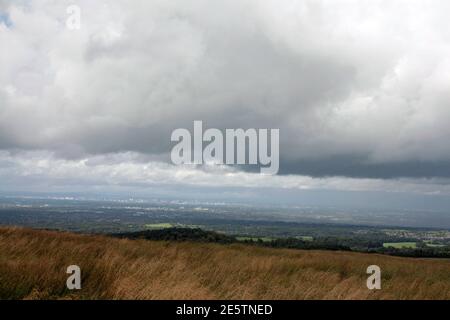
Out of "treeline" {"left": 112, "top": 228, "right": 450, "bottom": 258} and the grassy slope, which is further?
"treeline" {"left": 112, "top": 228, "right": 450, "bottom": 258}

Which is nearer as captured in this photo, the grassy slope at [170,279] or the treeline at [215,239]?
the grassy slope at [170,279]

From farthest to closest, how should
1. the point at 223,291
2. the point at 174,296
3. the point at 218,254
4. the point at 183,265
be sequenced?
1. the point at 218,254
2. the point at 183,265
3. the point at 223,291
4. the point at 174,296

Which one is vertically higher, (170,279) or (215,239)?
(170,279)

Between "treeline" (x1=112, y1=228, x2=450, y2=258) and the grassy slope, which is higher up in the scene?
the grassy slope

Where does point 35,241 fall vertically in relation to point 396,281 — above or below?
above

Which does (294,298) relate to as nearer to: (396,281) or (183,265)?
(183,265)

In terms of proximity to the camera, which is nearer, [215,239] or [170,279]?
[170,279]

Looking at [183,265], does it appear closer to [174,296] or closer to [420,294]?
[174,296]

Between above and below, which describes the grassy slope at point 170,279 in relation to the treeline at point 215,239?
above
